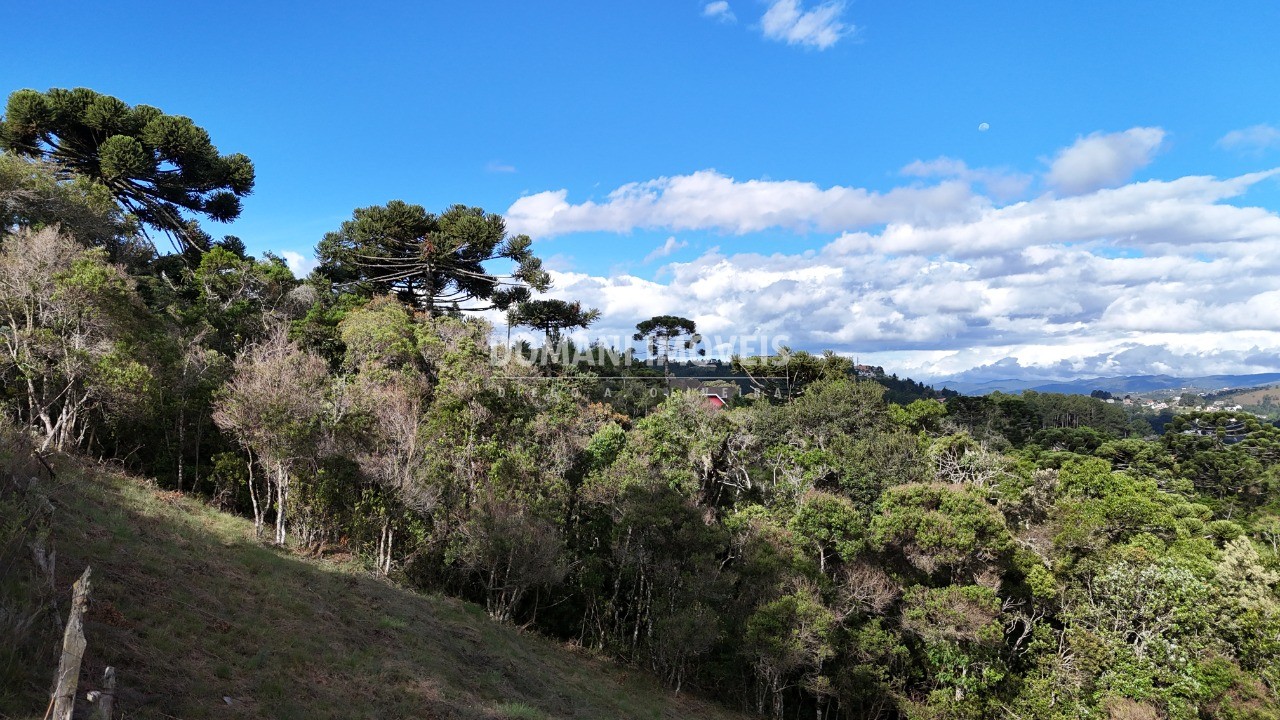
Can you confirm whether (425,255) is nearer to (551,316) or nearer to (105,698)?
(551,316)

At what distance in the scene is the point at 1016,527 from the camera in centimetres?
2353

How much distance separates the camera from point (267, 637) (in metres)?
9.97

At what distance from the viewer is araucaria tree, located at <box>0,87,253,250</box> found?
26359 millimetres

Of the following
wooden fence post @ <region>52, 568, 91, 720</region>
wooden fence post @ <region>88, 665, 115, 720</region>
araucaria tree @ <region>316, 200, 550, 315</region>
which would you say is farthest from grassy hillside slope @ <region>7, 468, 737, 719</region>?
araucaria tree @ <region>316, 200, 550, 315</region>

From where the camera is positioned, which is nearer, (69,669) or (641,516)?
(69,669)

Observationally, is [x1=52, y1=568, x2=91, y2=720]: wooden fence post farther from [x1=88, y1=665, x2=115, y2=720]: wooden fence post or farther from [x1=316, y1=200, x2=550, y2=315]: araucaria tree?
[x1=316, y1=200, x2=550, y2=315]: araucaria tree

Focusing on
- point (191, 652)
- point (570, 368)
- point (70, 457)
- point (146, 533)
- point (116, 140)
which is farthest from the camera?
point (570, 368)

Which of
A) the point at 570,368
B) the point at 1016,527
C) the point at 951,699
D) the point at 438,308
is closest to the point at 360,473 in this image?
the point at 570,368

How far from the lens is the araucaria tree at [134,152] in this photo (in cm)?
2636

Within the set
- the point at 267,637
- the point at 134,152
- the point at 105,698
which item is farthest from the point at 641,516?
the point at 134,152

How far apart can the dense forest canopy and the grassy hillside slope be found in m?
2.13

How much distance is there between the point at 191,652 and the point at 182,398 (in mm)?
13968

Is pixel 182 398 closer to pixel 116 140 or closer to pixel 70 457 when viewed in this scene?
pixel 70 457

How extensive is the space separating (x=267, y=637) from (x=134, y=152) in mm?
27109
